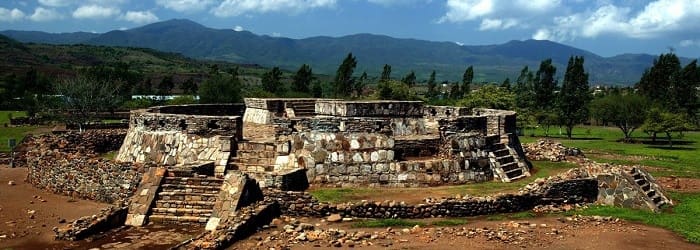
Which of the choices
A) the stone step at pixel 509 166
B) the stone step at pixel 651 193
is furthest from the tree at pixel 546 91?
the stone step at pixel 651 193

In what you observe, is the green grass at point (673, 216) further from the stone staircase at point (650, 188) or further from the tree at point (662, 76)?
the tree at point (662, 76)

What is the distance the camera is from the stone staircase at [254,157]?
21.0m

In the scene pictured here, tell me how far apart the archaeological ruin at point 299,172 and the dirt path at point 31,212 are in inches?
23.6

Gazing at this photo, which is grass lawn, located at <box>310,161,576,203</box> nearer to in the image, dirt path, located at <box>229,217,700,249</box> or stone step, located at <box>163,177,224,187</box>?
dirt path, located at <box>229,217,700,249</box>

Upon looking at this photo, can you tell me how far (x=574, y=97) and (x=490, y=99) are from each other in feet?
44.3

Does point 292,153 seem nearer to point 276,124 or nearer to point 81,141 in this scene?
point 276,124

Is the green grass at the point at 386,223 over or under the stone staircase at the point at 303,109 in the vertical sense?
under

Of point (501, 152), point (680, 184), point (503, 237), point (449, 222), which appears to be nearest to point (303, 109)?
point (501, 152)

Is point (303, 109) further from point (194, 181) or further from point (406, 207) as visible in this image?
point (406, 207)

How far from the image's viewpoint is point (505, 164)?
23156 mm

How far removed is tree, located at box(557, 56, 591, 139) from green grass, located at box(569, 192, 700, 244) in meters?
50.6

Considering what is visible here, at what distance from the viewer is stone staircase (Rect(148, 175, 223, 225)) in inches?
707

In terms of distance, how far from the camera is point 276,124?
21.4 metres

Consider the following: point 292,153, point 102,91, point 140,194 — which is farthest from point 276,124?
point 102,91
